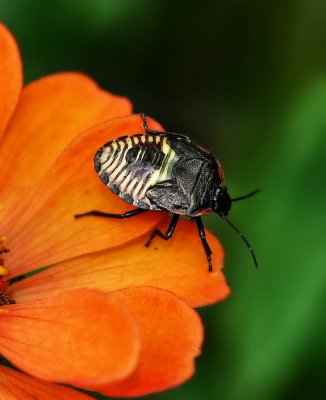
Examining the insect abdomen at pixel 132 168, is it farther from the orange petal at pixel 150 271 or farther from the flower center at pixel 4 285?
the flower center at pixel 4 285

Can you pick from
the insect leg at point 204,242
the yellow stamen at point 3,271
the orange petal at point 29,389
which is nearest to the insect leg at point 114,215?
the insect leg at point 204,242

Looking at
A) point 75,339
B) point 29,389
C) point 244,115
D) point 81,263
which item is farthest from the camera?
point 244,115


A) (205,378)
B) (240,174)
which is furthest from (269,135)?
(205,378)

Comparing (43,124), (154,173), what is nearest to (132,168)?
(154,173)

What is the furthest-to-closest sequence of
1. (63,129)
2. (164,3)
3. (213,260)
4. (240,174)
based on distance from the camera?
(164,3), (240,174), (63,129), (213,260)

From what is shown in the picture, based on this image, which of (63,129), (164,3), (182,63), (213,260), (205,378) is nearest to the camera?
(213,260)

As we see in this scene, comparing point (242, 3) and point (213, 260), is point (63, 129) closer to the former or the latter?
point (213, 260)

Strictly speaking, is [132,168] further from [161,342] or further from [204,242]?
[161,342]
